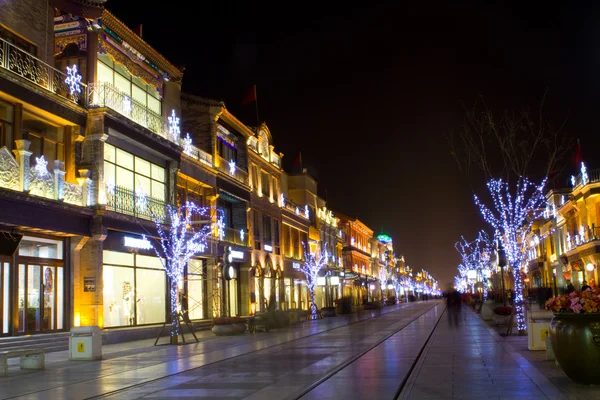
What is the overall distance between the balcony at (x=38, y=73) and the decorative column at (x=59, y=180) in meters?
2.49

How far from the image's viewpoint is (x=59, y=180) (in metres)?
23.8

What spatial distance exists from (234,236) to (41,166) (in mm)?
20613

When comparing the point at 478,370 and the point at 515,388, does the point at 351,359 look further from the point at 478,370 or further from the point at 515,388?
the point at 515,388

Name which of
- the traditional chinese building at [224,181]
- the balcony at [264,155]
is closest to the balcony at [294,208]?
the balcony at [264,155]

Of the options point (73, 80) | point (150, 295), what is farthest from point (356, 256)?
point (73, 80)

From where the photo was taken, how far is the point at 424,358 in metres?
17.7

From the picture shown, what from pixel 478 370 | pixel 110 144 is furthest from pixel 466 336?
pixel 110 144

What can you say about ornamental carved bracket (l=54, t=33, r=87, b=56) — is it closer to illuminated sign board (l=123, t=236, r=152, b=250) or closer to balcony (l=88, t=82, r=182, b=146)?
balcony (l=88, t=82, r=182, b=146)

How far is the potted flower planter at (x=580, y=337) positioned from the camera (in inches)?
440

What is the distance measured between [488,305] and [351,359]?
953 inches

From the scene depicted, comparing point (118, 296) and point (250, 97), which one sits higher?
point (250, 97)

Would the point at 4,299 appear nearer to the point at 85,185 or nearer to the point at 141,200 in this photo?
the point at 85,185

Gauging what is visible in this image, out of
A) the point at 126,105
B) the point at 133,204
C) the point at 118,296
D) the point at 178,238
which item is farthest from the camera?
the point at 178,238

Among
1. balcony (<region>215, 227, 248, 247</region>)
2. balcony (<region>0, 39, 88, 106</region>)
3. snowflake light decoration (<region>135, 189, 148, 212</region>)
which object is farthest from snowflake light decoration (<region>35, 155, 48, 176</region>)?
balcony (<region>215, 227, 248, 247</region>)
